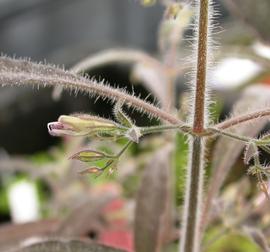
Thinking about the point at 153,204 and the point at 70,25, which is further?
the point at 70,25

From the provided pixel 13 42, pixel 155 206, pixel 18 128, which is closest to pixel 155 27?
pixel 13 42

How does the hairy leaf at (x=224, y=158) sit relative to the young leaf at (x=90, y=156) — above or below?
above

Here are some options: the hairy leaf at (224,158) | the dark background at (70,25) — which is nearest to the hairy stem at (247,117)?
the hairy leaf at (224,158)

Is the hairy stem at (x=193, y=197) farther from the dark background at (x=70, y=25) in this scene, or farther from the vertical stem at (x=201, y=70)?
the dark background at (x=70, y=25)

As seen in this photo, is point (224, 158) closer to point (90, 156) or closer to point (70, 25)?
point (90, 156)

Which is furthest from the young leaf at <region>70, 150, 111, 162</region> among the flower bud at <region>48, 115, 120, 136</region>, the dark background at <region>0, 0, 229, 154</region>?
the dark background at <region>0, 0, 229, 154</region>

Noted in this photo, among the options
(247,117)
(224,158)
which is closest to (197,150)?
(247,117)

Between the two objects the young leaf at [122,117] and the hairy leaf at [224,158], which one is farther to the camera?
the hairy leaf at [224,158]
